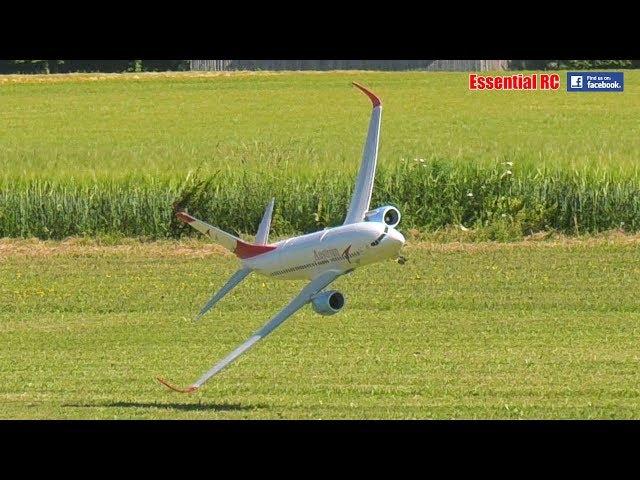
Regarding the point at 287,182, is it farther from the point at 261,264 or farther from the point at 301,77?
the point at 301,77

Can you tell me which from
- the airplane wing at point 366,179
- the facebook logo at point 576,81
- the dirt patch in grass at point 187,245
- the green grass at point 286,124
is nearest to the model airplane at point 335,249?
the airplane wing at point 366,179

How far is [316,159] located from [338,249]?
2379 cm

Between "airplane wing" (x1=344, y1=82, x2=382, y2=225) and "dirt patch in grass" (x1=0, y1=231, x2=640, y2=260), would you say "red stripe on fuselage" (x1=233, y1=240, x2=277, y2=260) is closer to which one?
"airplane wing" (x1=344, y1=82, x2=382, y2=225)

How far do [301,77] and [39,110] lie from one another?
11.3 m

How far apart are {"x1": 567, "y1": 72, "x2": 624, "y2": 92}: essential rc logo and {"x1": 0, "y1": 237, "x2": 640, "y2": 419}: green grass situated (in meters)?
7.03

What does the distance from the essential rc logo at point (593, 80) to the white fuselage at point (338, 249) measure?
2545 cm

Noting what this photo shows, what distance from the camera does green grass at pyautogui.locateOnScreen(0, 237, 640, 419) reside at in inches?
689

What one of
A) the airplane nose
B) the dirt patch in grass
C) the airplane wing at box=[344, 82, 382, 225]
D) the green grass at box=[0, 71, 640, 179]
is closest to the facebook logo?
the green grass at box=[0, 71, 640, 179]

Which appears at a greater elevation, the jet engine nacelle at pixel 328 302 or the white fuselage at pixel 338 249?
the white fuselage at pixel 338 249

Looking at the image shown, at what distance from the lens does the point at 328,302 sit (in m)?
10.4

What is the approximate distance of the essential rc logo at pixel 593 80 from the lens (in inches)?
1467

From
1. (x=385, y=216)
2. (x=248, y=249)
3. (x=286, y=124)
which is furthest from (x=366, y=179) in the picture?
(x=286, y=124)

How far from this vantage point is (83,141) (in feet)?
145

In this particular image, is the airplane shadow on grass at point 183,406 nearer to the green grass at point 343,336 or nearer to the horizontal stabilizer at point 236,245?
the green grass at point 343,336
